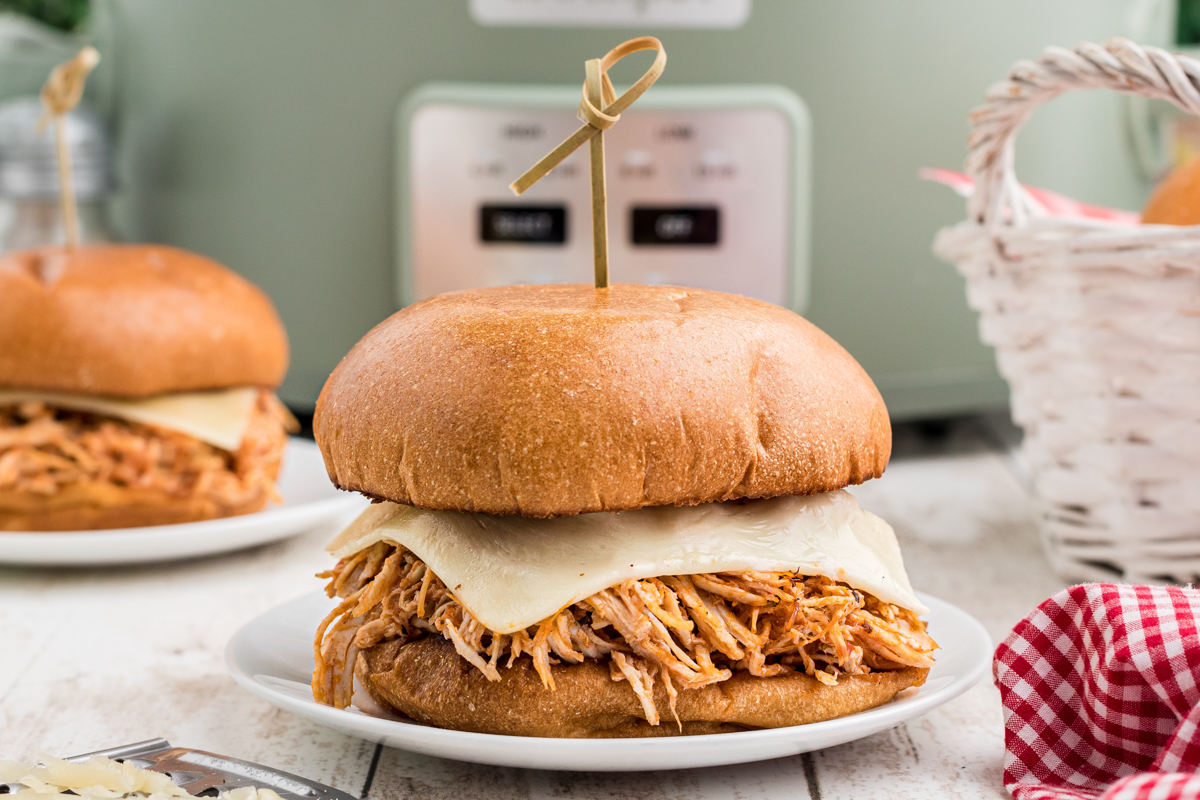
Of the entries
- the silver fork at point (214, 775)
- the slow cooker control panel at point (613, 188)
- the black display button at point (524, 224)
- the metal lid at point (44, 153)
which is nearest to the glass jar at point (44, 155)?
the metal lid at point (44, 153)

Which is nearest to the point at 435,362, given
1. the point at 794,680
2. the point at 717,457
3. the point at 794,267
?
the point at 717,457

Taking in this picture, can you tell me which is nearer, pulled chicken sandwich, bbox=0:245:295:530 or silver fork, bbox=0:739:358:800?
silver fork, bbox=0:739:358:800

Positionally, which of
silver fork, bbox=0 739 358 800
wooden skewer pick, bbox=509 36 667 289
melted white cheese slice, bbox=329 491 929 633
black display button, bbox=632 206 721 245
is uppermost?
wooden skewer pick, bbox=509 36 667 289

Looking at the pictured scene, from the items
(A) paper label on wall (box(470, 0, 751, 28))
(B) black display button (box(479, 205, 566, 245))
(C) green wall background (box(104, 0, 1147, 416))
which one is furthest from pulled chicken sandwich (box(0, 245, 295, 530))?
(A) paper label on wall (box(470, 0, 751, 28))

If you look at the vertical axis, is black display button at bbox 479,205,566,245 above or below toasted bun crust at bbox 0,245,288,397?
above

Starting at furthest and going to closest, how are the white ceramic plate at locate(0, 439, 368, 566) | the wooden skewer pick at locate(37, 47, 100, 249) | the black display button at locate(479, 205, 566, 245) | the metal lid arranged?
the metal lid
the black display button at locate(479, 205, 566, 245)
the wooden skewer pick at locate(37, 47, 100, 249)
the white ceramic plate at locate(0, 439, 368, 566)

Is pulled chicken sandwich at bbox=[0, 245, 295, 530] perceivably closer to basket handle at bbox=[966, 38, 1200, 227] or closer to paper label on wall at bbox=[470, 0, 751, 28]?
paper label on wall at bbox=[470, 0, 751, 28]

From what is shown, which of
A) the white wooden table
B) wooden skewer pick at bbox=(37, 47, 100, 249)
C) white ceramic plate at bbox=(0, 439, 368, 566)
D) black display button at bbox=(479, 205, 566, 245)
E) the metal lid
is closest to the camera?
the white wooden table
